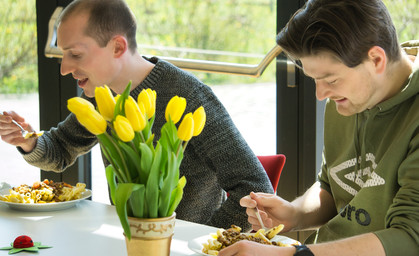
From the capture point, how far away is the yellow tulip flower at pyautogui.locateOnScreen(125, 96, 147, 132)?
4.09 feet

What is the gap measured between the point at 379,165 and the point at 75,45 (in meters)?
1.14

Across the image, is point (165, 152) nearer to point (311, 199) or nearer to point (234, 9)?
point (311, 199)

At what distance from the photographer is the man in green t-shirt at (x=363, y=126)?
1.46m

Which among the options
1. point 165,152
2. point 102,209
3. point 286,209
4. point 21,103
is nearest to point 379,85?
point 286,209

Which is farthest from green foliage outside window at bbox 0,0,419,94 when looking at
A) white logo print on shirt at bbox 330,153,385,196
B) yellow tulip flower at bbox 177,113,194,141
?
yellow tulip flower at bbox 177,113,194,141

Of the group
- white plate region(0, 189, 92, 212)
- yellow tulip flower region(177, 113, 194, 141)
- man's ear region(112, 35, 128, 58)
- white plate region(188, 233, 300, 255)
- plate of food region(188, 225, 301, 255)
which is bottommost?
white plate region(0, 189, 92, 212)

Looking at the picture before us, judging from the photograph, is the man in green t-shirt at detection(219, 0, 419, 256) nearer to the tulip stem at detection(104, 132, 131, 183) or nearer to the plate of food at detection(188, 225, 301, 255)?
the plate of food at detection(188, 225, 301, 255)

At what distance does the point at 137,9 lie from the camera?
3184 mm

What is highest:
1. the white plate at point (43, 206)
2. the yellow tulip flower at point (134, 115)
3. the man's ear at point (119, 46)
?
the man's ear at point (119, 46)

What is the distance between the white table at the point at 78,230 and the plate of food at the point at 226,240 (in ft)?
0.12

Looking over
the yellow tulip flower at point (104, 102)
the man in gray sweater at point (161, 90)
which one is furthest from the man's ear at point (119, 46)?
the yellow tulip flower at point (104, 102)

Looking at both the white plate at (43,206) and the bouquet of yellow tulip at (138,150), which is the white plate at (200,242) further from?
the white plate at (43,206)

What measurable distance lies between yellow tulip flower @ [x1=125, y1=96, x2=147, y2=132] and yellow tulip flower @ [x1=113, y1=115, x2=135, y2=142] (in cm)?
1

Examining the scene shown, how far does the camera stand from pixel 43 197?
6.77 feet
